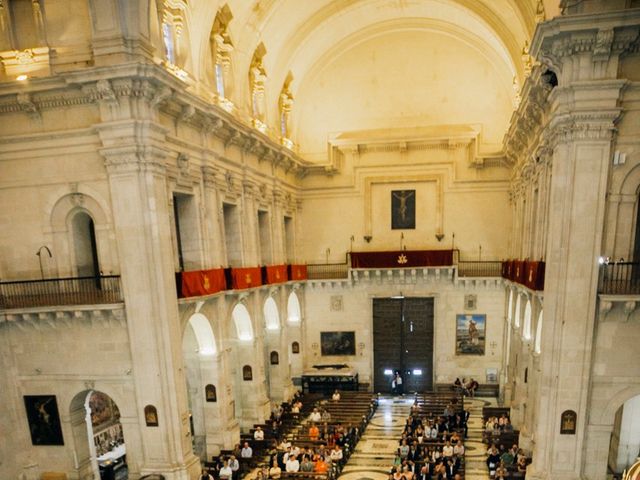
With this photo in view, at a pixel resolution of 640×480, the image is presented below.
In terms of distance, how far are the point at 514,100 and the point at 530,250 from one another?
342 inches

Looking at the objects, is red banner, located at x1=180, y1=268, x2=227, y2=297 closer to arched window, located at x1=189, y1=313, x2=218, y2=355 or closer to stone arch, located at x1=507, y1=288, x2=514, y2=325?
arched window, located at x1=189, y1=313, x2=218, y2=355

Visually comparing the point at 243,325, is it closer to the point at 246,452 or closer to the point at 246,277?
the point at 246,277

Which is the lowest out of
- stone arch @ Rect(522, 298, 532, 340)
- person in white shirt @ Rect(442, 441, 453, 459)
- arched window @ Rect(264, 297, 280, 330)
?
person in white shirt @ Rect(442, 441, 453, 459)

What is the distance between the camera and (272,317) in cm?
1969

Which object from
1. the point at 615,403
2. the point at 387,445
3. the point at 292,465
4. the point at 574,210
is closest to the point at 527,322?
the point at 615,403

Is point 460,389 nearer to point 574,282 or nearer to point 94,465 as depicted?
point 574,282

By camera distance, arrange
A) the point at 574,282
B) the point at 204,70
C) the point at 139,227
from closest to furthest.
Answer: the point at 574,282 → the point at 139,227 → the point at 204,70

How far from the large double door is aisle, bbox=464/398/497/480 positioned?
2.62m

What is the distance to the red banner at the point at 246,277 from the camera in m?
15.1

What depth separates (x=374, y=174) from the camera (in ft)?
74.0

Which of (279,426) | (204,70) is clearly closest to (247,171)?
(204,70)

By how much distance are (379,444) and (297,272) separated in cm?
851

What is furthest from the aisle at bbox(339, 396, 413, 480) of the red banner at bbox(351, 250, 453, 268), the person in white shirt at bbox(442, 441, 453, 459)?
the red banner at bbox(351, 250, 453, 268)

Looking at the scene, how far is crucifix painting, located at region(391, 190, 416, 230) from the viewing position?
2238cm
